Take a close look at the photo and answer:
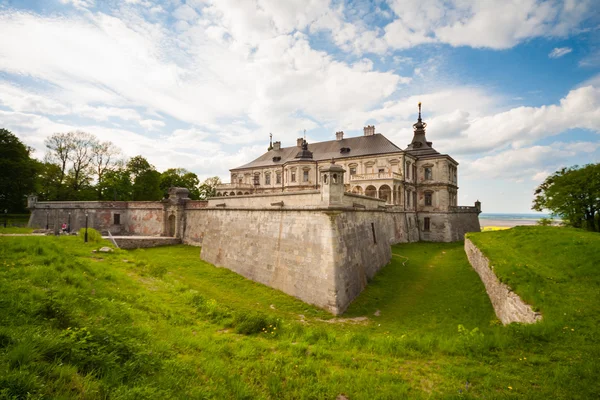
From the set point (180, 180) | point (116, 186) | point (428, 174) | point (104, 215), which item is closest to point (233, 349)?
point (104, 215)

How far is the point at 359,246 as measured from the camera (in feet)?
52.1

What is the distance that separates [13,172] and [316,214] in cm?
3620

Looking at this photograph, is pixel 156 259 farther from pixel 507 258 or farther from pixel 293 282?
pixel 507 258

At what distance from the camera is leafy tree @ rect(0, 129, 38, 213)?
29.3m

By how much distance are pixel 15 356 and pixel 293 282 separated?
11519 millimetres

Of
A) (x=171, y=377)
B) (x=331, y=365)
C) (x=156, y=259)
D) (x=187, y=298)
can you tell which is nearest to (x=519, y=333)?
(x=331, y=365)

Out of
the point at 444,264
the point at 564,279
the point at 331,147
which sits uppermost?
the point at 331,147

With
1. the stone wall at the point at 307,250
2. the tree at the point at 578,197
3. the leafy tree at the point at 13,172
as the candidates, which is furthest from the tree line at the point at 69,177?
the tree at the point at 578,197

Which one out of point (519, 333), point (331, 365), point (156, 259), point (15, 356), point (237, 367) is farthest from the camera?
point (156, 259)

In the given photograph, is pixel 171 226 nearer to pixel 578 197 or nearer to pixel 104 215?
pixel 104 215

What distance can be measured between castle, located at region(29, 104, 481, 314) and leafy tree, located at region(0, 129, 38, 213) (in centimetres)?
263

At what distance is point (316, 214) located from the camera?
1396cm

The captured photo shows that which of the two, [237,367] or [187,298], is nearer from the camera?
[237,367]

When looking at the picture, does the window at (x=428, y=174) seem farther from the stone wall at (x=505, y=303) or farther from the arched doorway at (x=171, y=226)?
the arched doorway at (x=171, y=226)
